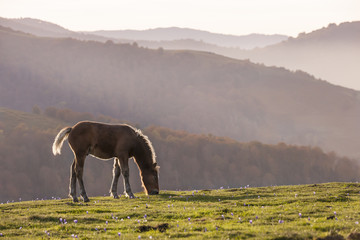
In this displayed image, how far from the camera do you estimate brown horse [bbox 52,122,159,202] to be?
867 inches

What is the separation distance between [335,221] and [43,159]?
630 feet

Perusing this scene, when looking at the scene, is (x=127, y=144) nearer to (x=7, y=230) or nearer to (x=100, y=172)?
(x=7, y=230)

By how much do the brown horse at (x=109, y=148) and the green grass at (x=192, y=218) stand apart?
1603 mm

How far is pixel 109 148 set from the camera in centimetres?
2291

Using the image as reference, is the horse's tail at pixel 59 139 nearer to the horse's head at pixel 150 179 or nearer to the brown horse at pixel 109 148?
the brown horse at pixel 109 148

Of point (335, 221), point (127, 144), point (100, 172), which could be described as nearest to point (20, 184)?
point (100, 172)

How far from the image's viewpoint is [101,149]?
894 inches

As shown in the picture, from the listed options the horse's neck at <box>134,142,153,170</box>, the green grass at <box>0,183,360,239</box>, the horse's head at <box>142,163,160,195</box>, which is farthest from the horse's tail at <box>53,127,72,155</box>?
the horse's head at <box>142,163,160,195</box>

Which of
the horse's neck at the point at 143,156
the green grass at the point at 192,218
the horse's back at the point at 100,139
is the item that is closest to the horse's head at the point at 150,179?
the horse's neck at the point at 143,156

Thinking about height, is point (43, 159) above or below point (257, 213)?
below

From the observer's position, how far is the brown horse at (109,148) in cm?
2203

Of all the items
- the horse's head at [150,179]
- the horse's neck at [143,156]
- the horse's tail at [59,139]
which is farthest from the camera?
the horse's head at [150,179]

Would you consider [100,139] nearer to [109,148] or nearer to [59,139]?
[109,148]

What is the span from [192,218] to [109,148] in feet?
26.4
